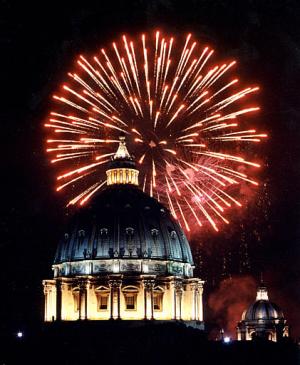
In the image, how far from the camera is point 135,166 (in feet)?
423

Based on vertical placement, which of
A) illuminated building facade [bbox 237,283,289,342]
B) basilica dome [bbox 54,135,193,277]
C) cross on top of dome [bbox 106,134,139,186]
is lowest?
illuminated building facade [bbox 237,283,289,342]

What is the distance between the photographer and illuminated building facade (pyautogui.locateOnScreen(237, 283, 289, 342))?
137 meters

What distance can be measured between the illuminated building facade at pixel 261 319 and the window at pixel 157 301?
2112cm

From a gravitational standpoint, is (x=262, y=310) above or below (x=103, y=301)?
above

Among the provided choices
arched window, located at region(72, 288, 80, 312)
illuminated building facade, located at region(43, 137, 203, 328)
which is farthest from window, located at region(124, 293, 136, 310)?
arched window, located at region(72, 288, 80, 312)

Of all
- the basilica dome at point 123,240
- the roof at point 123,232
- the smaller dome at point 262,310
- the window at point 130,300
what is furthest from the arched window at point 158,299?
the smaller dome at point 262,310

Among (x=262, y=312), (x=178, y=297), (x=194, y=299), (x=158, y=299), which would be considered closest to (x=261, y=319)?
(x=262, y=312)

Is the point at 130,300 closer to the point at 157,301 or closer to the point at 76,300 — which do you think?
the point at 157,301

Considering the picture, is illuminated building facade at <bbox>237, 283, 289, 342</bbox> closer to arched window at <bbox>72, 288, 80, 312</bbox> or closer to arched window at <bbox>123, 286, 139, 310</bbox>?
arched window at <bbox>123, 286, 139, 310</bbox>

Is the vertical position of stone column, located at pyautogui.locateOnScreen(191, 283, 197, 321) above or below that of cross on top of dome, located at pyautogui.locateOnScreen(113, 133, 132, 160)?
below

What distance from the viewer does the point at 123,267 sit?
118m

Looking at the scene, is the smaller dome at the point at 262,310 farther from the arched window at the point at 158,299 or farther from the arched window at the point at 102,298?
the arched window at the point at 102,298

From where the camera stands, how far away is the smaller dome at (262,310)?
14038 cm

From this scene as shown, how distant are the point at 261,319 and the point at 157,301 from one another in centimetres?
2557
